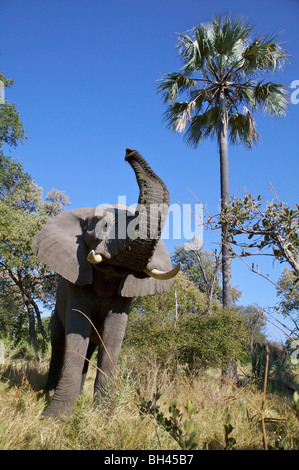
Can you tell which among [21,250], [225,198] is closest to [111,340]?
[225,198]

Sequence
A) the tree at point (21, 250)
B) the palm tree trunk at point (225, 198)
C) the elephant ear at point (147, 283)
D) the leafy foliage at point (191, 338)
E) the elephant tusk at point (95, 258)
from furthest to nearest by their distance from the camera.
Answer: the tree at point (21, 250) → the palm tree trunk at point (225, 198) → the leafy foliage at point (191, 338) → the elephant ear at point (147, 283) → the elephant tusk at point (95, 258)

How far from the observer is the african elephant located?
331 cm

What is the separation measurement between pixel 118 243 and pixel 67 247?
3.30ft

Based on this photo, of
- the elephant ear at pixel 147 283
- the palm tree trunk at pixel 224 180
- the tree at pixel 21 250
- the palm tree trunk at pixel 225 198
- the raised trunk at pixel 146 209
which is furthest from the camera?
the tree at pixel 21 250

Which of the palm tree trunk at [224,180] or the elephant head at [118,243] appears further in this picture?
the palm tree trunk at [224,180]

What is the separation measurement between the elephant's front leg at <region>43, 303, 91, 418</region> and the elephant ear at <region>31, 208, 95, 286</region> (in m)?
0.48

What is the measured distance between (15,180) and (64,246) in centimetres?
1299

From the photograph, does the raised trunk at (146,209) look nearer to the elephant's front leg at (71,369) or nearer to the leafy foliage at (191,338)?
the elephant's front leg at (71,369)

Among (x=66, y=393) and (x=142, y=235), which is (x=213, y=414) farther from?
(x=142, y=235)

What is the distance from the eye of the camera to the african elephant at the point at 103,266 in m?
3.31

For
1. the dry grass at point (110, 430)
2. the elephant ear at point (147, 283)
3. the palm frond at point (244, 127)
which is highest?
the palm frond at point (244, 127)

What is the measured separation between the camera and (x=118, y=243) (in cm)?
373

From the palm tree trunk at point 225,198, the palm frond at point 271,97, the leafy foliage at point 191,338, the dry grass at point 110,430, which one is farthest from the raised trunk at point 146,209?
the palm frond at point 271,97

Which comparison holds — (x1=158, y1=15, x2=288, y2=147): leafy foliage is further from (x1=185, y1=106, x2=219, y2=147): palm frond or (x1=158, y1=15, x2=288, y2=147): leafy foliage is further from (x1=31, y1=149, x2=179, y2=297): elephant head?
(x1=31, y1=149, x2=179, y2=297): elephant head
